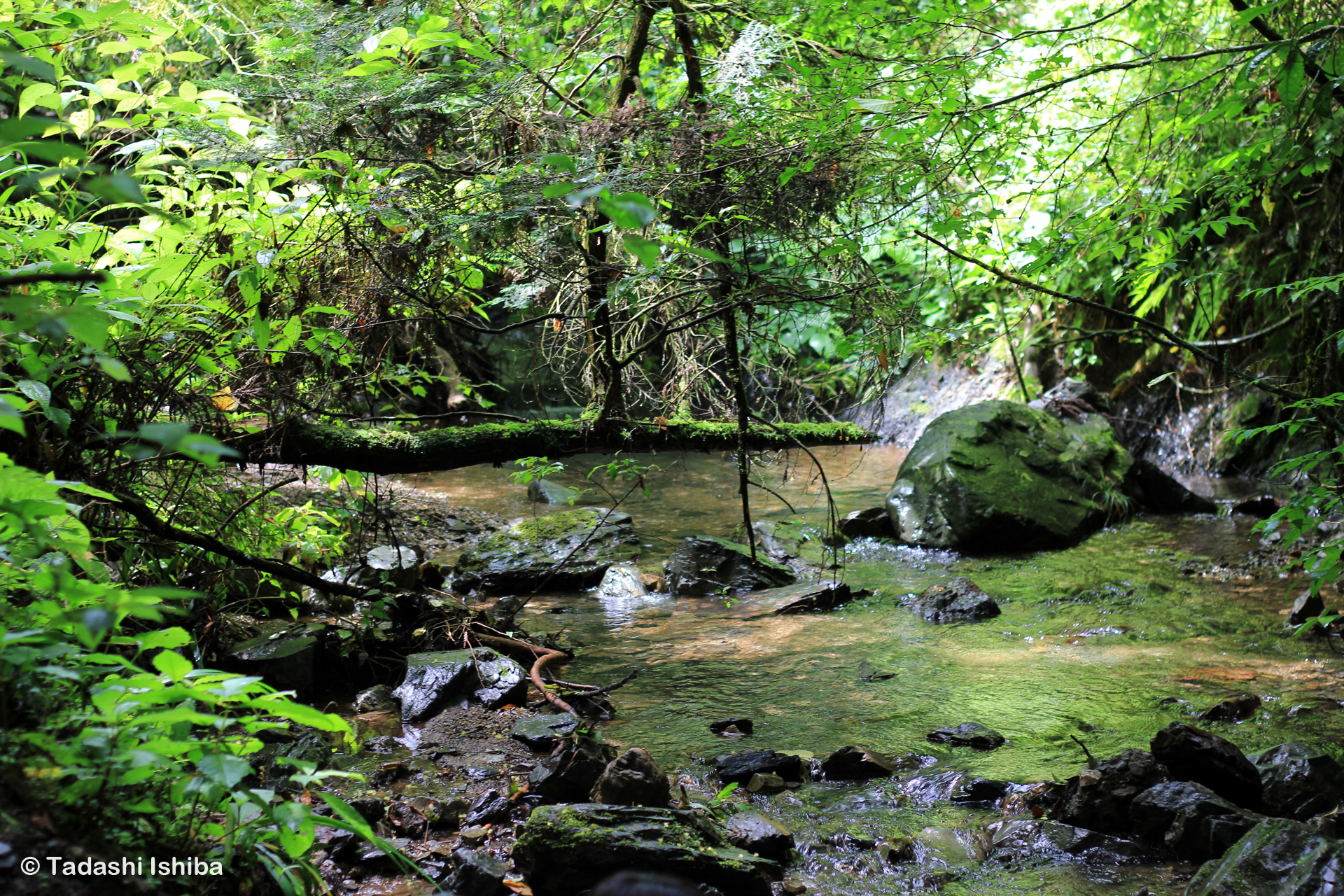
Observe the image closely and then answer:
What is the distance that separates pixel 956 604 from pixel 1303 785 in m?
2.52

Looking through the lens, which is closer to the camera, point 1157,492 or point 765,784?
point 765,784

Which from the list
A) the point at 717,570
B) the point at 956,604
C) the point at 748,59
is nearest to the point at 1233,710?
the point at 956,604

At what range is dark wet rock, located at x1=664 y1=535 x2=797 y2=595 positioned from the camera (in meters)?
5.98

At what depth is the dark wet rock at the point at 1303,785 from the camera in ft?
8.80

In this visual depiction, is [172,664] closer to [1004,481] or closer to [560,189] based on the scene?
[560,189]

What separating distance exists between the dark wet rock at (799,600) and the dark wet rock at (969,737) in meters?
2.00

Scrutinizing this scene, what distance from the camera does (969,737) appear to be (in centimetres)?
335

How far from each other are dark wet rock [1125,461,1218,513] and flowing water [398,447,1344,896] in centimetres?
74

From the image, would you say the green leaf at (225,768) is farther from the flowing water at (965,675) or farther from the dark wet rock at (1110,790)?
the dark wet rock at (1110,790)

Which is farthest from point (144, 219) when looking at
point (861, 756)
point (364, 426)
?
point (861, 756)

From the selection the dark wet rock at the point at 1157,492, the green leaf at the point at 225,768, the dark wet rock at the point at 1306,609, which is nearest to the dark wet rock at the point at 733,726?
the green leaf at the point at 225,768

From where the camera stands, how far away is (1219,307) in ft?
26.2

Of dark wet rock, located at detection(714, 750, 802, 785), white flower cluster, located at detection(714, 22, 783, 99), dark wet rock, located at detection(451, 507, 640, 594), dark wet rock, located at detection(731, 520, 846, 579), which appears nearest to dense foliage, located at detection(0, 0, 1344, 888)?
white flower cluster, located at detection(714, 22, 783, 99)

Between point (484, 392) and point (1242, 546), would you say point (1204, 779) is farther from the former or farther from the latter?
point (484, 392)
